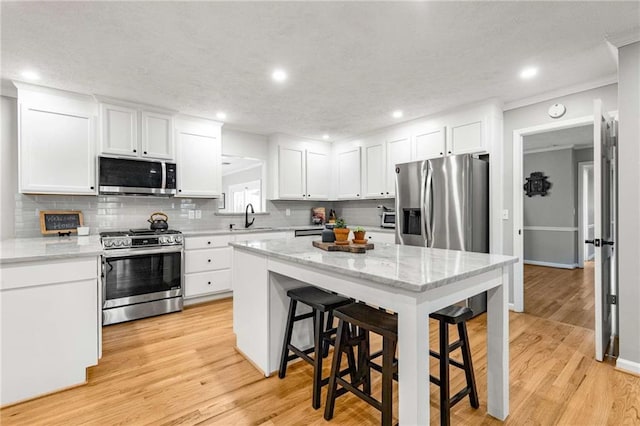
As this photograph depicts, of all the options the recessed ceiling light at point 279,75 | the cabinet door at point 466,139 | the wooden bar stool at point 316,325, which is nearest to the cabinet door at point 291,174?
the recessed ceiling light at point 279,75

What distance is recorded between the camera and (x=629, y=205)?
228 cm

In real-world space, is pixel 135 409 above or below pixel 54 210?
below

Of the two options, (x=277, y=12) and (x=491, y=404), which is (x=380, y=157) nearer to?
(x=277, y=12)

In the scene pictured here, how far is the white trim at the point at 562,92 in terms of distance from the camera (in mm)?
2912

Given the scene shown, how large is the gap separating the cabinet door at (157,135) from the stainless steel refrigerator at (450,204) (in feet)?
9.63

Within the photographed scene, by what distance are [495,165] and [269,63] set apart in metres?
2.62

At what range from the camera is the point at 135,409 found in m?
1.86

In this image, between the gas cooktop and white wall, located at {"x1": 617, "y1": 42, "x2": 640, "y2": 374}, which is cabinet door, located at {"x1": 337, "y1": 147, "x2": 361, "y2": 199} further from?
white wall, located at {"x1": 617, "y1": 42, "x2": 640, "y2": 374}

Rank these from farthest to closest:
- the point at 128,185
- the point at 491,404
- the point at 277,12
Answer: the point at 128,185 → the point at 277,12 → the point at 491,404

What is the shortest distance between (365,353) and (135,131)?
134 inches

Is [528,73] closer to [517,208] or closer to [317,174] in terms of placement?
[517,208]

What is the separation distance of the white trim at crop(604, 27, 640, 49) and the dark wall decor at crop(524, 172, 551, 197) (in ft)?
15.8

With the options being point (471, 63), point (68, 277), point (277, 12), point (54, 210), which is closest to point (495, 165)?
point (471, 63)

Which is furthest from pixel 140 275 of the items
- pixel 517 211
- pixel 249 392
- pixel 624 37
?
pixel 624 37
